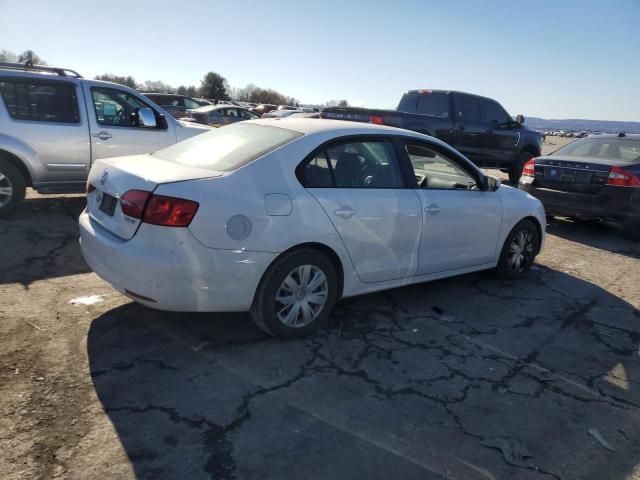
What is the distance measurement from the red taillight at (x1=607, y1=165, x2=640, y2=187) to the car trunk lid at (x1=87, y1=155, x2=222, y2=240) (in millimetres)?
6229

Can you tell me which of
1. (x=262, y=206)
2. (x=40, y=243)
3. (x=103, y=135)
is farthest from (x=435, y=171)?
(x=103, y=135)

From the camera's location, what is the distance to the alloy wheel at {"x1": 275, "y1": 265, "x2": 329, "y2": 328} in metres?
3.71

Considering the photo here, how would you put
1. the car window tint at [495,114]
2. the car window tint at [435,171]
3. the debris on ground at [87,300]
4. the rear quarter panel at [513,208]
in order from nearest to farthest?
1. the debris on ground at [87,300]
2. the car window tint at [435,171]
3. the rear quarter panel at [513,208]
4. the car window tint at [495,114]

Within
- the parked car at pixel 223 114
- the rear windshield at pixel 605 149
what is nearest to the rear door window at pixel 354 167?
the rear windshield at pixel 605 149

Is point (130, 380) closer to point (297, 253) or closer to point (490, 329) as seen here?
point (297, 253)

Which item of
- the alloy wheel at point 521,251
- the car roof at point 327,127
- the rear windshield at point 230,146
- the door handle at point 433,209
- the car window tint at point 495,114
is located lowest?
the alloy wheel at point 521,251

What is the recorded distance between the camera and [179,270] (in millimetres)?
3268

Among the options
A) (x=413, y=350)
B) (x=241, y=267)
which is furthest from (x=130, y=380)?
(x=413, y=350)

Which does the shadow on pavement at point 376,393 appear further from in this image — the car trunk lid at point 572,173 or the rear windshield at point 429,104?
the rear windshield at point 429,104

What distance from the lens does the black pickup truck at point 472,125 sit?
34.4ft

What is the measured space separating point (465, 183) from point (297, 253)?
2.16m

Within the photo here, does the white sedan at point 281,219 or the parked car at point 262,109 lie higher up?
the parked car at point 262,109

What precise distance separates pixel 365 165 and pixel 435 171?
948mm

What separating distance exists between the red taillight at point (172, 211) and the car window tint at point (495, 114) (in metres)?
9.99
